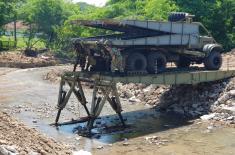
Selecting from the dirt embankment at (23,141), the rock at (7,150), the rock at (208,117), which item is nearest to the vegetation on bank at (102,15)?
the rock at (208,117)

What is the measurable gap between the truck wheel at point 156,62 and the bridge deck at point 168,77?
628mm

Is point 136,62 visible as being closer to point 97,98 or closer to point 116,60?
point 116,60

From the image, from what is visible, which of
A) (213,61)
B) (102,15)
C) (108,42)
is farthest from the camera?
(102,15)

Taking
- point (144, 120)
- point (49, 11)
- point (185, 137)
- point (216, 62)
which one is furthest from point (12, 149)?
point (49, 11)

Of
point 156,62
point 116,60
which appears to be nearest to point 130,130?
point 116,60

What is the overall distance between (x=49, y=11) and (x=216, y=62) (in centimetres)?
3842

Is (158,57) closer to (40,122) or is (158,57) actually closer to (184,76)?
(184,76)

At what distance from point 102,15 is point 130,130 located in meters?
33.0

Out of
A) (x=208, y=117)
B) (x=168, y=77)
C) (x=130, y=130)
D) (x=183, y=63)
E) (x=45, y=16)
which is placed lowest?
(x=130, y=130)

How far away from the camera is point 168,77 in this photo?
24.1 m

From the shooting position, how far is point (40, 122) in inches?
936

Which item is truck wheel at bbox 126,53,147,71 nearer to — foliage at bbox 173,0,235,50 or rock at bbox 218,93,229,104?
rock at bbox 218,93,229,104

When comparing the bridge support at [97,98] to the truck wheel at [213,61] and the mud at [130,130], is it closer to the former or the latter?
the mud at [130,130]

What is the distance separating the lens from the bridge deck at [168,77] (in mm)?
22312
